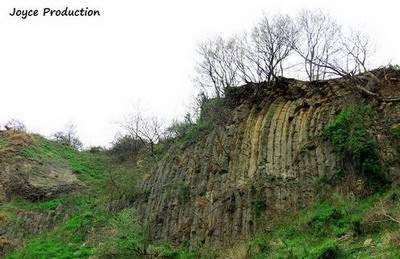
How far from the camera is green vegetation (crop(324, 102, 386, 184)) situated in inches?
747

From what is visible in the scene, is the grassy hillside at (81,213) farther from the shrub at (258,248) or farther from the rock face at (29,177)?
the shrub at (258,248)

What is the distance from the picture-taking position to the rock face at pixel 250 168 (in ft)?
68.7

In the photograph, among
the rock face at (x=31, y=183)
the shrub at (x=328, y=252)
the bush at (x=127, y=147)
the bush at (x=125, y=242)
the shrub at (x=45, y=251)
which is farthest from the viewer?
the bush at (x=127, y=147)

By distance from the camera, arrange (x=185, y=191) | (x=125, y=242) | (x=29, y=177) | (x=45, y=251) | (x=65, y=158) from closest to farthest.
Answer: (x=125, y=242)
(x=185, y=191)
(x=45, y=251)
(x=29, y=177)
(x=65, y=158)

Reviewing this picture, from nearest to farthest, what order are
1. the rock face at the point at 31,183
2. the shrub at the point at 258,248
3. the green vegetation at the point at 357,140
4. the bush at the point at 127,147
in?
1. the shrub at the point at 258,248
2. the green vegetation at the point at 357,140
3. the rock face at the point at 31,183
4. the bush at the point at 127,147

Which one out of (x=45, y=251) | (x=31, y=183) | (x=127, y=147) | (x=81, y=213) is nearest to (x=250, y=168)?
(x=45, y=251)

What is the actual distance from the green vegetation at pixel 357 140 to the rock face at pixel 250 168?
0.51 metres

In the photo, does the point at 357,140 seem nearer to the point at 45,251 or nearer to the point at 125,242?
the point at 125,242

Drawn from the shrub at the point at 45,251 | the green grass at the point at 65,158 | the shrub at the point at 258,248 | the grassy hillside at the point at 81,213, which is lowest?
the shrub at the point at 258,248

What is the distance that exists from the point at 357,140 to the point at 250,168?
219 inches

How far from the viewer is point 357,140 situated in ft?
64.8

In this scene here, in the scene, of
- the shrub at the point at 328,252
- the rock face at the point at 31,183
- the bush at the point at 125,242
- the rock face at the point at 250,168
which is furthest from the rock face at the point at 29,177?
the shrub at the point at 328,252

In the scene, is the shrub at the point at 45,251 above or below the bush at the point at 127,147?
below

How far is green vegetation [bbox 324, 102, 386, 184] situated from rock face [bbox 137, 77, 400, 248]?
51cm
